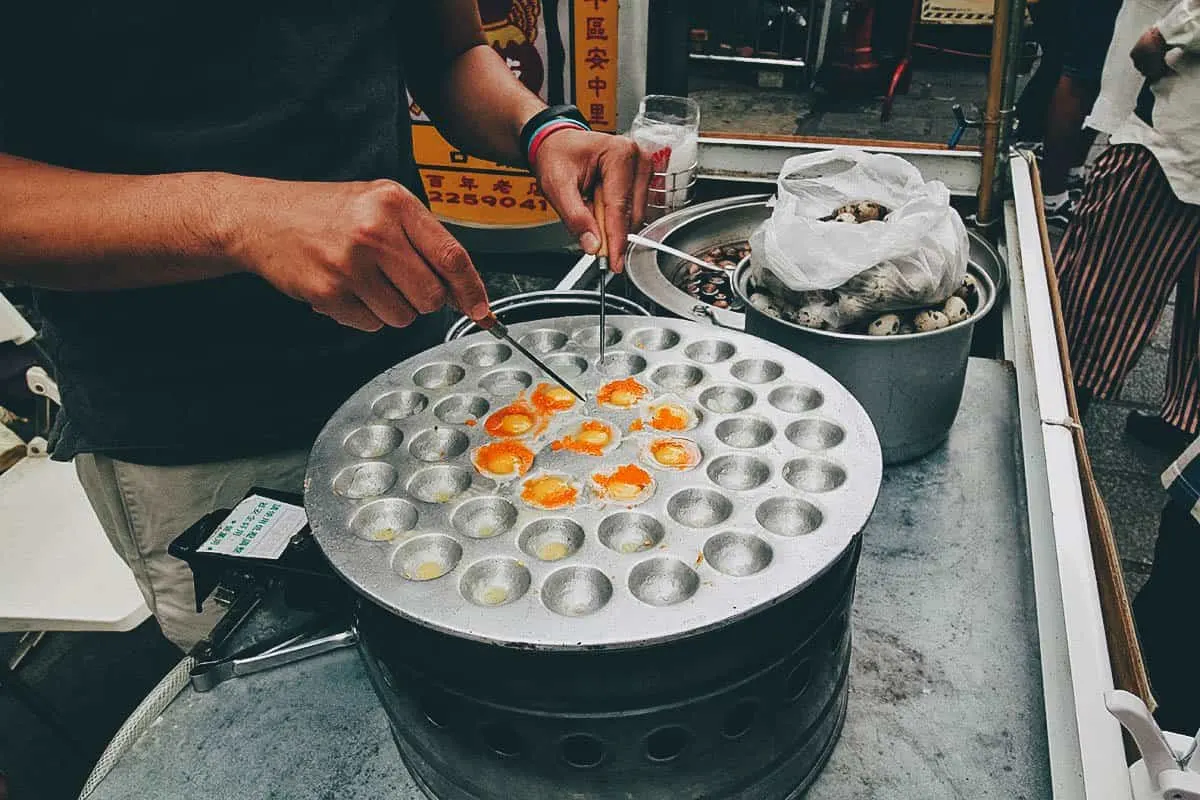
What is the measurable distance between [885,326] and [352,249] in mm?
1107

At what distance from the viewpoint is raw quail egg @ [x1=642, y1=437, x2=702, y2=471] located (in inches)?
46.1

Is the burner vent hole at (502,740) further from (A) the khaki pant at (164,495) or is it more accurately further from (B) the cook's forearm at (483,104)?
(B) the cook's forearm at (483,104)

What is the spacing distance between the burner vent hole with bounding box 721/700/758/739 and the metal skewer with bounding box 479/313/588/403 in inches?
21.2

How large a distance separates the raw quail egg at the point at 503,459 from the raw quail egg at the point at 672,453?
175mm

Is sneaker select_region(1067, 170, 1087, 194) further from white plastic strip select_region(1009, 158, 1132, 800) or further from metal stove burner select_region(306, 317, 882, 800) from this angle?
metal stove burner select_region(306, 317, 882, 800)

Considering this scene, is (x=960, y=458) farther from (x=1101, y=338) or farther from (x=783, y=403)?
(x=1101, y=338)

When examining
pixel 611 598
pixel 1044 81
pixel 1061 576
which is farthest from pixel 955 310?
pixel 1044 81

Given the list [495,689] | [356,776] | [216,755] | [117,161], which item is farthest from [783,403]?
[117,161]

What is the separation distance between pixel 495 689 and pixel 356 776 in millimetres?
442

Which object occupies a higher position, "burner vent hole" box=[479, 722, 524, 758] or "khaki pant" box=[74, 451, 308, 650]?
"burner vent hole" box=[479, 722, 524, 758]

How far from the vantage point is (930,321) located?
65.6 inches

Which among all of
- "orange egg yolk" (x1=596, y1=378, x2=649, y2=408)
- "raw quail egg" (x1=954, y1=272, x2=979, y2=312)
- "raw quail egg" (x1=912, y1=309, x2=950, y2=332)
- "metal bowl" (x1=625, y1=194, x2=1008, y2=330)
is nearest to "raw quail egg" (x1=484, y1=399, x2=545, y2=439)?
"orange egg yolk" (x1=596, y1=378, x2=649, y2=408)

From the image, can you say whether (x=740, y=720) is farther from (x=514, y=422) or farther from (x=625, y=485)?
(x=514, y=422)

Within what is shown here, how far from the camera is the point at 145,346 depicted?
4.75 ft
